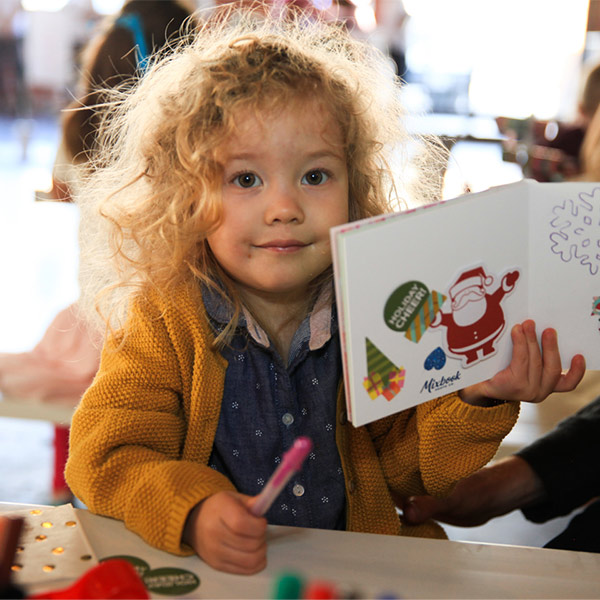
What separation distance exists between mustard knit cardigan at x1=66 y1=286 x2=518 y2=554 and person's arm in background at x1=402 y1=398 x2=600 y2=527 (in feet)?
0.67

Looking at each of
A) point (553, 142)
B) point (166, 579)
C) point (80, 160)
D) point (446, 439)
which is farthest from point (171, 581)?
point (553, 142)

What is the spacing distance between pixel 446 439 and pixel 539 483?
40 cm

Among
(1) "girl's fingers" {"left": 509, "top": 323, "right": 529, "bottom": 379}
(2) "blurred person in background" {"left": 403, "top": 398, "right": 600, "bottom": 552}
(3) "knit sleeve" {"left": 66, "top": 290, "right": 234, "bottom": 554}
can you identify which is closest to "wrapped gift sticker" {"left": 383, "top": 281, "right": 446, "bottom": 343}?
(1) "girl's fingers" {"left": 509, "top": 323, "right": 529, "bottom": 379}

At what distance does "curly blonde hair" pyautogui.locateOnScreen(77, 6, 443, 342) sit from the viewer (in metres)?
1.00

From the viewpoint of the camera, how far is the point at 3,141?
718 cm

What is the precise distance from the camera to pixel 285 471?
626 millimetres

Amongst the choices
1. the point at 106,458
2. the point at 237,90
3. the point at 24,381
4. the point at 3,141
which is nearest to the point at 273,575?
the point at 106,458

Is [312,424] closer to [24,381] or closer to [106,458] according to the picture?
[106,458]

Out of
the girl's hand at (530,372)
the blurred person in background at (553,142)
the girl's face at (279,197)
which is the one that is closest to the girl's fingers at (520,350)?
the girl's hand at (530,372)

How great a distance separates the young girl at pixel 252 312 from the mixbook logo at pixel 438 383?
10 cm

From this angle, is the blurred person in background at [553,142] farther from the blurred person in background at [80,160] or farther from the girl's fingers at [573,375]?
the girl's fingers at [573,375]

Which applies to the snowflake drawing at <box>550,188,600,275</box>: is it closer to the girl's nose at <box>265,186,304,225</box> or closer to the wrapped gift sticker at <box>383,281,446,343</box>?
the wrapped gift sticker at <box>383,281,446,343</box>

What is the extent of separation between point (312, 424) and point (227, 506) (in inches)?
12.1

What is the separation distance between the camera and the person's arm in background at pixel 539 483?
1.27 metres
